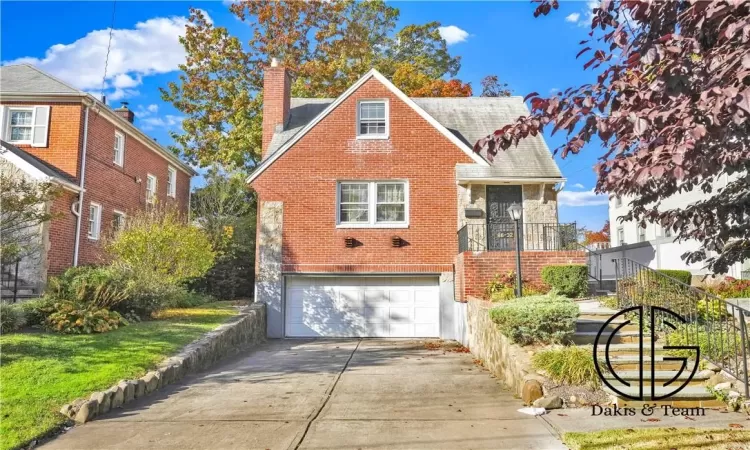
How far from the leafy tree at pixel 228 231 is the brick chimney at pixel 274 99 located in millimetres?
4091

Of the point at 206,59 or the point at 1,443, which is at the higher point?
the point at 206,59

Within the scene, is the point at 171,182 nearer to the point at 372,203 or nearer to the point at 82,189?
→ the point at 82,189

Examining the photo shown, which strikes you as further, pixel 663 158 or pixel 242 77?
pixel 242 77

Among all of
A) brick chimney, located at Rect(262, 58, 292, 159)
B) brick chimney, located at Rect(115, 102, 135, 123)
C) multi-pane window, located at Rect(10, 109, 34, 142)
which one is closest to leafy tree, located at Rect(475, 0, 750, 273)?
brick chimney, located at Rect(262, 58, 292, 159)

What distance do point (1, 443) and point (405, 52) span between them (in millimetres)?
31126

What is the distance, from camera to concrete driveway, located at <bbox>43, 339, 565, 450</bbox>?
5.40 m

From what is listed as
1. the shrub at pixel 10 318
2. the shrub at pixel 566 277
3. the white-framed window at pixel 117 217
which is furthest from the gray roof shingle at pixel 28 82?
the shrub at pixel 566 277

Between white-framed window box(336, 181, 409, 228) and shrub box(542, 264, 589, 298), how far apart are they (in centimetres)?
463

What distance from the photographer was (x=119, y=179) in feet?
65.6

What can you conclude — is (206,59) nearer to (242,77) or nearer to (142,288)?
(242,77)

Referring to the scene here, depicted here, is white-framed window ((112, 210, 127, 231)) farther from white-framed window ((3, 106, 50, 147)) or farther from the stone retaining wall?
the stone retaining wall

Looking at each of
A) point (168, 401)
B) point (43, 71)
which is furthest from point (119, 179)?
point (168, 401)

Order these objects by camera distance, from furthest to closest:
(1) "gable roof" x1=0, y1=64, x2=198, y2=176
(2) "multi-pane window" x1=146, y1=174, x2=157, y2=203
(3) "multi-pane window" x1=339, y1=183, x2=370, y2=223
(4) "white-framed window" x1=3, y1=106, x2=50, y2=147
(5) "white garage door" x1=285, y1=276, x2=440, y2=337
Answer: (2) "multi-pane window" x1=146, y1=174, x2=157, y2=203
(4) "white-framed window" x1=3, y1=106, x2=50, y2=147
(1) "gable roof" x1=0, y1=64, x2=198, y2=176
(3) "multi-pane window" x1=339, y1=183, x2=370, y2=223
(5) "white garage door" x1=285, y1=276, x2=440, y2=337

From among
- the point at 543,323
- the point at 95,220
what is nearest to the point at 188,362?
the point at 543,323
